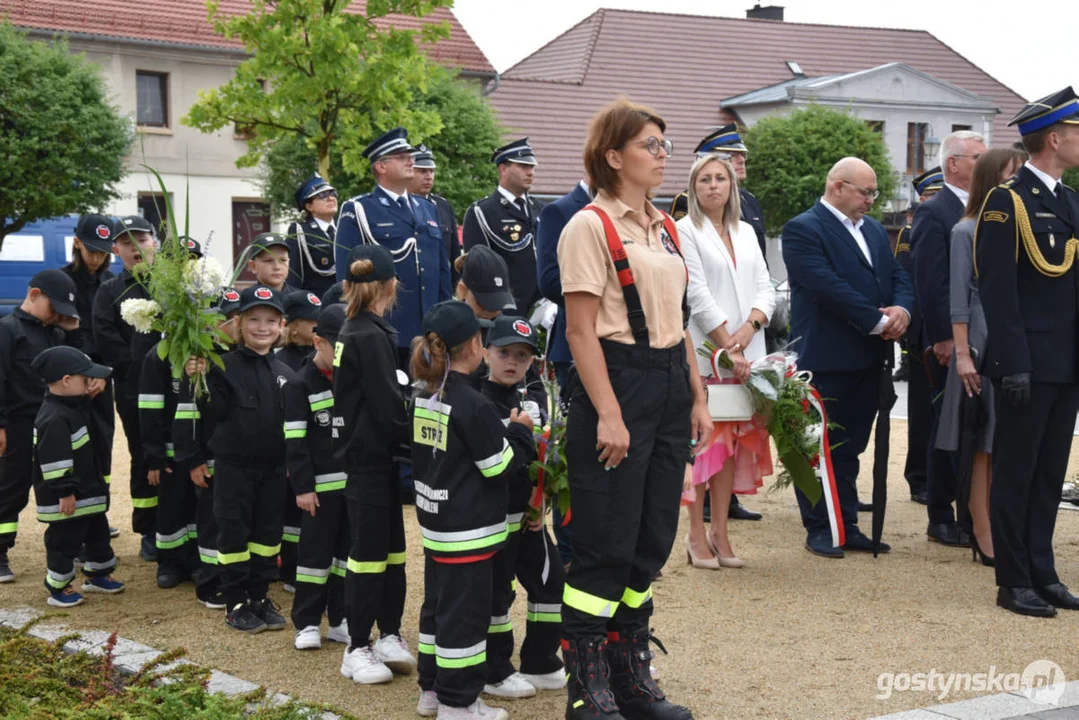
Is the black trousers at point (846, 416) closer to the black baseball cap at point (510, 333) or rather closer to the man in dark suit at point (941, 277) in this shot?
the man in dark suit at point (941, 277)

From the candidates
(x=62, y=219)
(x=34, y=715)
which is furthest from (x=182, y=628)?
(x=62, y=219)

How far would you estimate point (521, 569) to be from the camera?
556cm

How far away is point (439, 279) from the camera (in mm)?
8953

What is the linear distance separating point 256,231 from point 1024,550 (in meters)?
31.4

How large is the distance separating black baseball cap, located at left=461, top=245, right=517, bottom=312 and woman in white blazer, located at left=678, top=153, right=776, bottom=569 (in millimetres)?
1132

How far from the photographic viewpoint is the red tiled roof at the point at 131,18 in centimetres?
3303

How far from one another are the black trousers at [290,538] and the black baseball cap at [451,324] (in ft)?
7.24

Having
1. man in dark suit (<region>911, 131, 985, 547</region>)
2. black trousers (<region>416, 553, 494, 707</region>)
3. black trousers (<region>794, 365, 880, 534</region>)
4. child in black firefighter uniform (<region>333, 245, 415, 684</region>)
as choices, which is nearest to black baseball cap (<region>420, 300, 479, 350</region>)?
child in black firefighter uniform (<region>333, 245, 415, 684</region>)

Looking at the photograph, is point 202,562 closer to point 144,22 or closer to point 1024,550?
point 1024,550

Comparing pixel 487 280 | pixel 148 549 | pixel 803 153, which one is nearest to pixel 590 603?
pixel 487 280

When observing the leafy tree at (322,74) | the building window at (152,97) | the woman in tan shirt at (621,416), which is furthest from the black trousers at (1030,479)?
the building window at (152,97)

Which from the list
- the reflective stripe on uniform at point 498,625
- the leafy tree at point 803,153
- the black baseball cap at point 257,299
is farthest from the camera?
the leafy tree at point 803,153

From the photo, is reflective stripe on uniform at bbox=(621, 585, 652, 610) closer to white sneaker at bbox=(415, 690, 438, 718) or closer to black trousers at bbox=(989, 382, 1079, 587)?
white sneaker at bbox=(415, 690, 438, 718)

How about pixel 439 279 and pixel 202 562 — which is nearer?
pixel 202 562
